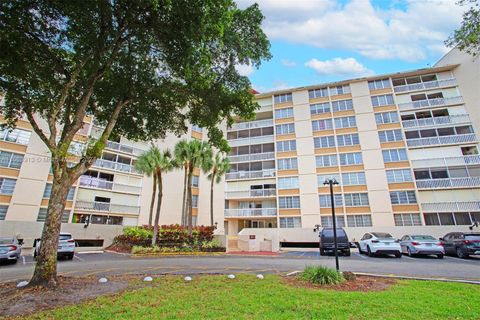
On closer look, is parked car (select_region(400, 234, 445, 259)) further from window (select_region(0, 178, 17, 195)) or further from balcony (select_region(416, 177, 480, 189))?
window (select_region(0, 178, 17, 195))

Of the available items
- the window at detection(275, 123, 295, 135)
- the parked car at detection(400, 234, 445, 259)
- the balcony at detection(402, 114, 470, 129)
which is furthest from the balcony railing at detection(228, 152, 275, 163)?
the parked car at detection(400, 234, 445, 259)

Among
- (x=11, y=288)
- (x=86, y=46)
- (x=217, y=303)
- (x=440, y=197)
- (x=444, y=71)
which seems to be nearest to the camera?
(x=217, y=303)

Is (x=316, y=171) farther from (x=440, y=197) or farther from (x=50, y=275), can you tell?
(x=50, y=275)

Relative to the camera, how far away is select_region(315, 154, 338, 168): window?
103ft

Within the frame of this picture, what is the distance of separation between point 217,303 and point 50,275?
5.07m

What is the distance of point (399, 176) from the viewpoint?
93.6ft

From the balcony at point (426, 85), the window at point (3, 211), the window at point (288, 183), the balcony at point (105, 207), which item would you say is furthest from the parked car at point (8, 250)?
the balcony at point (426, 85)

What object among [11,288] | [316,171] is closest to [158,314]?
[11,288]

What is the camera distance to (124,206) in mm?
28781

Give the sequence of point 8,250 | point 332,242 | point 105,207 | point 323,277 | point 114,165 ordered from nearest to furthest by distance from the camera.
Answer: point 323,277 → point 8,250 → point 332,242 → point 105,207 → point 114,165

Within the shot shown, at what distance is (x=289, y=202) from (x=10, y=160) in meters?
29.0

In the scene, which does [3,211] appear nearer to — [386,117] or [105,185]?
[105,185]

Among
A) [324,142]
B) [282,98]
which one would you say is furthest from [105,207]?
[324,142]

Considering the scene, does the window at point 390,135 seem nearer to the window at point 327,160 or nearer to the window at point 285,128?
the window at point 327,160
